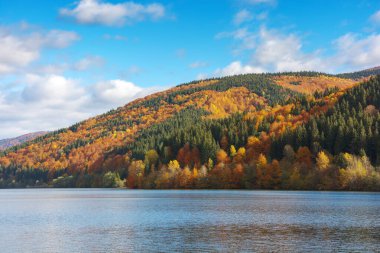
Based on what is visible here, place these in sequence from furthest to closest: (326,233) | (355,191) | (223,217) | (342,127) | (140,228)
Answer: (342,127) → (355,191) → (223,217) → (140,228) → (326,233)

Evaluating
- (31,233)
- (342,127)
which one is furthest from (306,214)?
(342,127)

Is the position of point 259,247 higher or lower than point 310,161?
lower

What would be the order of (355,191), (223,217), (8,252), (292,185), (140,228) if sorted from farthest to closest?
(292,185) → (355,191) → (223,217) → (140,228) → (8,252)

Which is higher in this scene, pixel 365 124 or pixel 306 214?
pixel 365 124

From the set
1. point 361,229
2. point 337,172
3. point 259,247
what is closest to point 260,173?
point 337,172

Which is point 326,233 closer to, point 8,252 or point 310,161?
point 8,252

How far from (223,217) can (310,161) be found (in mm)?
116164

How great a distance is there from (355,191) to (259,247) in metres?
120

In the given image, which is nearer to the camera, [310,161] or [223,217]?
[223,217]

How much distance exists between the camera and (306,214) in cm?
8550

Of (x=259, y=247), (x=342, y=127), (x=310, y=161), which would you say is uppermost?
(x=342, y=127)

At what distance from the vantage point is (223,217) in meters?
82.9

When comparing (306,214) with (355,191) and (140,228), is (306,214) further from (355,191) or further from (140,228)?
(355,191)

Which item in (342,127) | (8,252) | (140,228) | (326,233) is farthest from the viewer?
(342,127)
